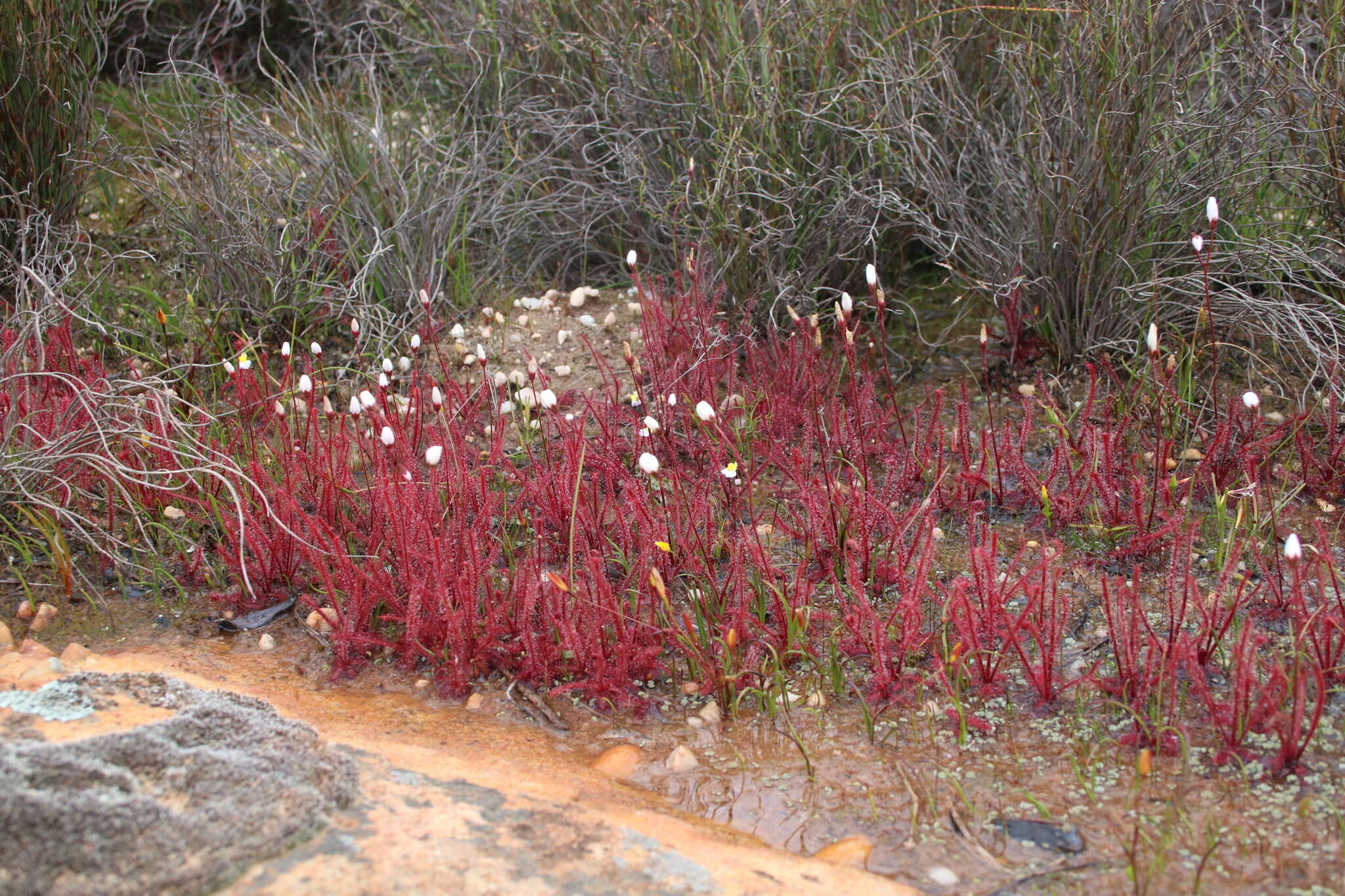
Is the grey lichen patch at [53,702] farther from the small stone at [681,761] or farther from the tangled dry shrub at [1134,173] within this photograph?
the tangled dry shrub at [1134,173]

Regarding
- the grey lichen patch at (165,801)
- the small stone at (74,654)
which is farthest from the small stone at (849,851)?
the small stone at (74,654)

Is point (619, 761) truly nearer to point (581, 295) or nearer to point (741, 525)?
point (741, 525)

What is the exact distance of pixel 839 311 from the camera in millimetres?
3248

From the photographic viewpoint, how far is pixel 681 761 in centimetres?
243

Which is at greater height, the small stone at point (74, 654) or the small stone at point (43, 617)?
the small stone at point (74, 654)

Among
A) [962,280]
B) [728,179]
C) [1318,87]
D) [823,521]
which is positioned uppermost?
[1318,87]

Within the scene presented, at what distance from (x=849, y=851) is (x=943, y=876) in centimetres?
18

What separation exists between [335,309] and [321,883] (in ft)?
9.86

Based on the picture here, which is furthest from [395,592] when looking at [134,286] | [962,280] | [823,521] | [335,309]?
[962,280]

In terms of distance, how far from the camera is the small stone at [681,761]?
243cm

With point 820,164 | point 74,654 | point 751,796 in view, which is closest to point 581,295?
point 820,164

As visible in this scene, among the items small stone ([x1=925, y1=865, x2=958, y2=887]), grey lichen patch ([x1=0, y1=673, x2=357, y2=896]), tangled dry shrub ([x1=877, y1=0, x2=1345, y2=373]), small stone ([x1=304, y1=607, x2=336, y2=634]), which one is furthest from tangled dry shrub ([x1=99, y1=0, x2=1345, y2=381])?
grey lichen patch ([x1=0, y1=673, x2=357, y2=896])

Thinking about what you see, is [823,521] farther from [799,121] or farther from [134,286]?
[134,286]

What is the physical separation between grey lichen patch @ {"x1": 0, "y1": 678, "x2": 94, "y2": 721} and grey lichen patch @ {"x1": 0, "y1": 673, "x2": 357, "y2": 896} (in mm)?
176
